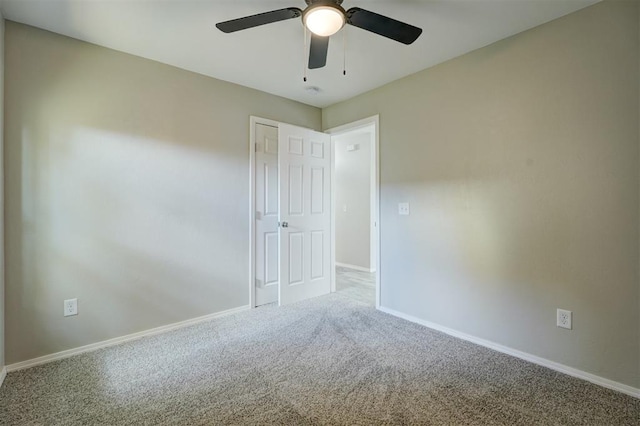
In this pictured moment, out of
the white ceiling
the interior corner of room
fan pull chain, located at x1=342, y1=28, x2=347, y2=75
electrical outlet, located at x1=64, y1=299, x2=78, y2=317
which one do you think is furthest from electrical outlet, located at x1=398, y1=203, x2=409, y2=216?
electrical outlet, located at x1=64, y1=299, x2=78, y2=317

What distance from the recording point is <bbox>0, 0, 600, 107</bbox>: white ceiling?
6.42 feet

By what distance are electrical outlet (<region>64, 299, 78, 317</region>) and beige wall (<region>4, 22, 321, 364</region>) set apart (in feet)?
0.12

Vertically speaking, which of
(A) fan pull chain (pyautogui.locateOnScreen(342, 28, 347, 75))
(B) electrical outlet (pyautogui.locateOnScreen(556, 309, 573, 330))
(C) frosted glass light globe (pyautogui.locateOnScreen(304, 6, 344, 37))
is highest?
(A) fan pull chain (pyautogui.locateOnScreen(342, 28, 347, 75))

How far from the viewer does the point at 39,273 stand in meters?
2.19

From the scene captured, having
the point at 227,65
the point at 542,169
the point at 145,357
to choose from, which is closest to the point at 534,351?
the point at 542,169

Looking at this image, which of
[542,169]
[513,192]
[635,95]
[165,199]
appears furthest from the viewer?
[165,199]

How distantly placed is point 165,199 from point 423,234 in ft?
7.91

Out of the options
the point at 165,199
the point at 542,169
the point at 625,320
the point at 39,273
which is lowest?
the point at 625,320

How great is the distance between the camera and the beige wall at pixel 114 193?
215 centimetres

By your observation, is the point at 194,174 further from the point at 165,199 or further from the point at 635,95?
the point at 635,95

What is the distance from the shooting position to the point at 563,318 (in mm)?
2082

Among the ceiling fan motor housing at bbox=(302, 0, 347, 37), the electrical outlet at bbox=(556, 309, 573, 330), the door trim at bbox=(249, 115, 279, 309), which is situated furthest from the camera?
the door trim at bbox=(249, 115, 279, 309)

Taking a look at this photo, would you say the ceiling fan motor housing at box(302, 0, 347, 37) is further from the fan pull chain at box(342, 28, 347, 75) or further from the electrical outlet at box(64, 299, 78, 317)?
the electrical outlet at box(64, 299, 78, 317)

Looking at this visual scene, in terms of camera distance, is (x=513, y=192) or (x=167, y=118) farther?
(x=167, y=118)
